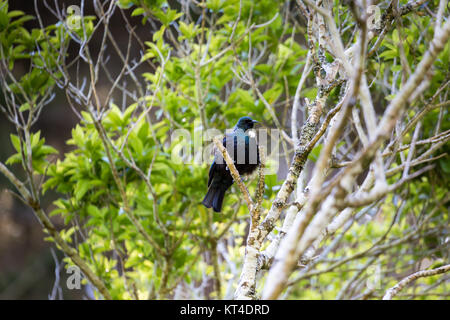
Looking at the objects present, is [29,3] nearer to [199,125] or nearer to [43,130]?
[43,130]

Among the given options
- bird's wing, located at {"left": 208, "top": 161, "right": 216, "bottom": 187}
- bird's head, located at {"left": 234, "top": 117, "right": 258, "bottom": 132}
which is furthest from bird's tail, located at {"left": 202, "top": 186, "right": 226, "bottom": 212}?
bird's head, located at {"left": 234, "top": 117, "right": 258, "bottom": 132}

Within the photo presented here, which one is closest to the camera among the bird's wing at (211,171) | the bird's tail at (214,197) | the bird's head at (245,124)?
the bird's tail at (214,197)

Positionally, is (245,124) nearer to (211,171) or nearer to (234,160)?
(234,160)

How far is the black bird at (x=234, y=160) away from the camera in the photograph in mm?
3488

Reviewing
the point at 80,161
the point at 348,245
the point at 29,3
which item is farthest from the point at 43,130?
the point at 348,245

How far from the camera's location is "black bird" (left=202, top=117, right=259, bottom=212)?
349cm

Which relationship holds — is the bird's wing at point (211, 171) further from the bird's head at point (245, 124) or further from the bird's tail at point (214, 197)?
the bird's head at point (245, 124)

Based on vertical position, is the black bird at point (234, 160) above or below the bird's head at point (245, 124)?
below

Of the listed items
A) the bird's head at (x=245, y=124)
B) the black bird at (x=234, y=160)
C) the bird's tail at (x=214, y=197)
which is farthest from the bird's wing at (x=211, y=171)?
the bird's head at (x=245, y=124)

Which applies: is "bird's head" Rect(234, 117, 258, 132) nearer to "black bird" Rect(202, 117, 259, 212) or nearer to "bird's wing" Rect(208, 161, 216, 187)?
"black bird" Rect(202, 117, 259, 212)

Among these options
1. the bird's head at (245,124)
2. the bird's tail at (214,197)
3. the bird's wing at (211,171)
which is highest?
the bird's head at (245,124)

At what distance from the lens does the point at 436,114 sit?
145 inches
